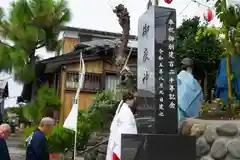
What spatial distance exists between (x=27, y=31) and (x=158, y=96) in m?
13.5

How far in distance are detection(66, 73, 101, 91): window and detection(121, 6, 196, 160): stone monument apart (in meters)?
12.0

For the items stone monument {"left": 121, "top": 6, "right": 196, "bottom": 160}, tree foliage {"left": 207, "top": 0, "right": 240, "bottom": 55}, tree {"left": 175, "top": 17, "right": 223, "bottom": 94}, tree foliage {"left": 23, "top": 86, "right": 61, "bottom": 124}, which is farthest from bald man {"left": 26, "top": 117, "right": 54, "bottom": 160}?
tree foliage {"left": 23, "top": 86, "right": 61, "bottom": 124}

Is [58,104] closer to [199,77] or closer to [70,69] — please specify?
[70,69]

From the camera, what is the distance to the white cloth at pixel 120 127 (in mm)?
5012

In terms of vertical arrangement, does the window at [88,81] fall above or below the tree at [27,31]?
below

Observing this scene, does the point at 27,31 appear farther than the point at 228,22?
Yes

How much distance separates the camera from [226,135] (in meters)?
5.09

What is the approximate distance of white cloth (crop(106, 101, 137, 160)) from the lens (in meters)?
5.01

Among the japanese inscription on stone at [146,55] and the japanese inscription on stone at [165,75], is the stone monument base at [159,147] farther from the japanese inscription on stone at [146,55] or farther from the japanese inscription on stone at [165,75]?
the japanese inscription on stone at [146,55]

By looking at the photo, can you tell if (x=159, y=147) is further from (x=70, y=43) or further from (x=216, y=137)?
(x=70, y=43)

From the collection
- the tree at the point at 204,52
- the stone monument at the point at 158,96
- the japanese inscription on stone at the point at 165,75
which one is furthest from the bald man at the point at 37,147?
the tree at the point at 204,52

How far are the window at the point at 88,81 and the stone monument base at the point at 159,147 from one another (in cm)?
1268

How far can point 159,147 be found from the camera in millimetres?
4184

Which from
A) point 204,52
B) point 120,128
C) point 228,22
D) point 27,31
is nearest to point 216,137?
point 120,128
